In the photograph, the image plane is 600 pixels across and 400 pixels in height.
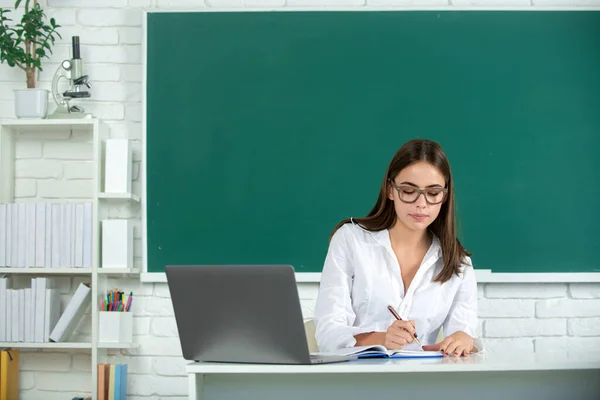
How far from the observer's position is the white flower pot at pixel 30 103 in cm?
331

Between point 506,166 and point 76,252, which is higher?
point 506,166

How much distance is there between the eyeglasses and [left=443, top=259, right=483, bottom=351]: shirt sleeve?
0.80ft

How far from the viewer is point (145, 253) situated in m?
3.32

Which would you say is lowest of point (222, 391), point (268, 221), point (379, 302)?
point (222, 391)

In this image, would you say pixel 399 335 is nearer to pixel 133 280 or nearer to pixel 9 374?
pixel 133 280

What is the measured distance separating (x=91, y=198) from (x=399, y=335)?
206 centimetres

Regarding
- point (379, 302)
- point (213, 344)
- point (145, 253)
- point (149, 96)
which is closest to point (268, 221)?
point (145, 253)

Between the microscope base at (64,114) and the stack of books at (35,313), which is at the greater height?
the microscope base at (64,114)

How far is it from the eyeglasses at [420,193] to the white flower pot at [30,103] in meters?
1.87

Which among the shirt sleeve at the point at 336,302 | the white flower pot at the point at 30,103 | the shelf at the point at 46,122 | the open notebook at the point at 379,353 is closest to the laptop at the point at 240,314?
the open notebook at the point at 379,353

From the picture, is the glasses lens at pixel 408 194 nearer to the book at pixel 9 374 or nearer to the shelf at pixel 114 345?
the shelf at pixel 114 345

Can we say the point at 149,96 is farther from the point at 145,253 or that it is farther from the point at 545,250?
the point at 545,250

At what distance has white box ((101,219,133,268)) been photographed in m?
3.23

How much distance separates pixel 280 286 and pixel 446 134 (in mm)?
2171
